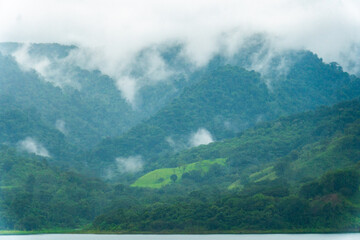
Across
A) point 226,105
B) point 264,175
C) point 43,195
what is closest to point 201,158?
point 264,175

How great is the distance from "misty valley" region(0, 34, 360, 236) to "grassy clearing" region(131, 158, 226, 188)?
35cm

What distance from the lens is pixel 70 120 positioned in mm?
190500

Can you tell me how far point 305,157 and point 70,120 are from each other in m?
103

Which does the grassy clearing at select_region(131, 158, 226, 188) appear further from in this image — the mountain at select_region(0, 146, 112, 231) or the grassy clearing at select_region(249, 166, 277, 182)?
the grassy clearing at select_region(249, 166, 277, 182)

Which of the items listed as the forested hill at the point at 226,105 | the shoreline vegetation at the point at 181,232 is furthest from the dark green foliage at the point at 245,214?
the forested hill at the point at 226,105

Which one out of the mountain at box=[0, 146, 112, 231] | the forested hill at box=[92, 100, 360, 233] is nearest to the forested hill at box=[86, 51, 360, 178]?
the forested hill at box=[92, 100, 360, 233]

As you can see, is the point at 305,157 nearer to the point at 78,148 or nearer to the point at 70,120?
the point at 78,148

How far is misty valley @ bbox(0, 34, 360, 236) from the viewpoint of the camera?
269 feet

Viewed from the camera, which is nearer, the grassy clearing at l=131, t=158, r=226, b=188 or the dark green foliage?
the dark green foliage

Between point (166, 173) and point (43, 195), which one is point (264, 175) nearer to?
point (166, 173)

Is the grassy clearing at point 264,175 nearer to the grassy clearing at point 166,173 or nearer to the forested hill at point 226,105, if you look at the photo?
the grassy clearing at point 166,173

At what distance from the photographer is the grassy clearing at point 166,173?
5310 inches

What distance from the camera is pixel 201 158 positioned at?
145625mm

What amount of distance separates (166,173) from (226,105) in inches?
2000
